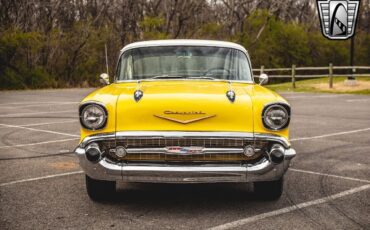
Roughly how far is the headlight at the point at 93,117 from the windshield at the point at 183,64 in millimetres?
1185

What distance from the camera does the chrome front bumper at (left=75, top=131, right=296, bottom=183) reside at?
14.9 ft

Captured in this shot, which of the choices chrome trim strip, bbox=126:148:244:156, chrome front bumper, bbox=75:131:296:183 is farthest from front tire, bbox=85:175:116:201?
chrome trim strip, bbox=126:148:244:156

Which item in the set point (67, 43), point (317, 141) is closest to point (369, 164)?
point (317, 141)

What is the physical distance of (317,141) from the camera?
9.25 metres

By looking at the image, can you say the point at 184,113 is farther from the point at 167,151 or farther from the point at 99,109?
the point at 99,109

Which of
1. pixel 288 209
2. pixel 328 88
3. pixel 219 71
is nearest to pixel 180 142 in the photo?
pixel 288 209

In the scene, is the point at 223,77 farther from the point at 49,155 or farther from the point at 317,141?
the point at 317,141

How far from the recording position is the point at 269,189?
5.15m

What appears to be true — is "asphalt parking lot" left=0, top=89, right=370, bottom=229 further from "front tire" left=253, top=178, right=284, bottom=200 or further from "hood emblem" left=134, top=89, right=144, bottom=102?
"hood emblem" left=134, top=89, right=144, bottom=102

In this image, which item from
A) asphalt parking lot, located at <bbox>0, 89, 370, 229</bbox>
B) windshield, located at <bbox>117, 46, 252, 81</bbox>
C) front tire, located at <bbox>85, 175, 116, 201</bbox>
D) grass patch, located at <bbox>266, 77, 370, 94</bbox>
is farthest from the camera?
grass patch, located at <bbox>266, 77, 370, 94</bbox>

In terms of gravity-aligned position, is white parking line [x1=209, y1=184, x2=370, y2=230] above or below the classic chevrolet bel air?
below

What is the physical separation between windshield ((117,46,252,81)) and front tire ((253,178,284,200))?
1.35m

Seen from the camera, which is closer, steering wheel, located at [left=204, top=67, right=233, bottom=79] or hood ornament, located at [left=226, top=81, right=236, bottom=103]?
hood ornament, located at [left=226, top=81, right=236, bottom=103]

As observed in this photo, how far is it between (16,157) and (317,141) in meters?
5.08
